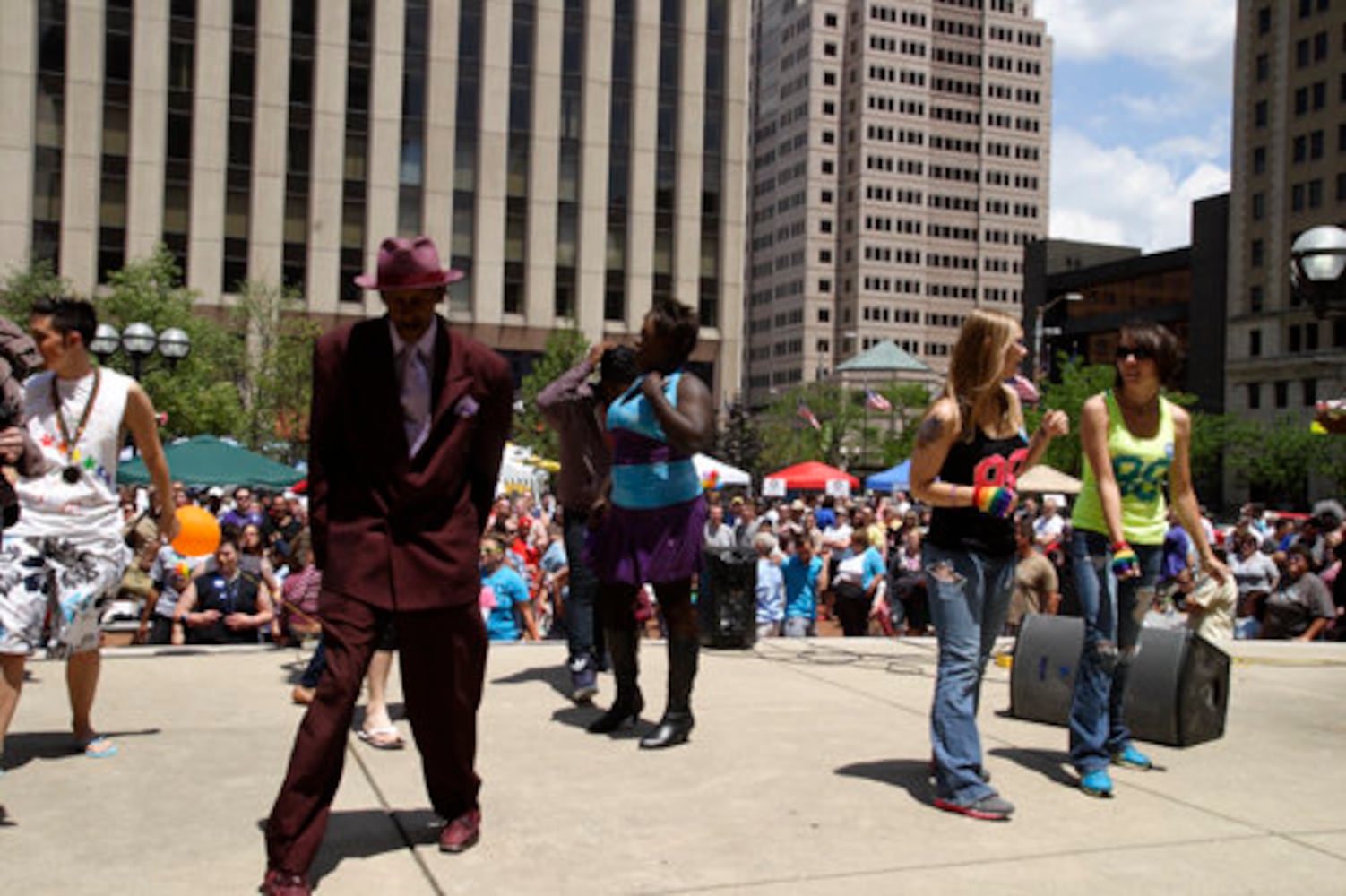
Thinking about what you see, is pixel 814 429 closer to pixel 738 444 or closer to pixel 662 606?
pixel 738 444

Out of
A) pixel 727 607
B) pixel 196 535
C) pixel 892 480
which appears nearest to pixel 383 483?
pixel 727 607

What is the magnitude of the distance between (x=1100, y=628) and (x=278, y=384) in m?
34.2

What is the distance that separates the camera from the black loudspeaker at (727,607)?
8.96m

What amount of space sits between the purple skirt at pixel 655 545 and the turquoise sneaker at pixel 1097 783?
183cm

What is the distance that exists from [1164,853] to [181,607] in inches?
342

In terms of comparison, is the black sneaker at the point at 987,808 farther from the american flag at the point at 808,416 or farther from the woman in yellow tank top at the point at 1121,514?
the american flag at the point at 808,416

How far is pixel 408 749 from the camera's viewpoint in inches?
218

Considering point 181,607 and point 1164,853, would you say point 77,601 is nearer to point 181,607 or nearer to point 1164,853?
point 1164,853

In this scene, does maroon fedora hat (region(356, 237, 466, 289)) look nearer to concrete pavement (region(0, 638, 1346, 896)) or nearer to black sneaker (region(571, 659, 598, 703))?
concrete pavement (region(0, 638, 1346, 896))

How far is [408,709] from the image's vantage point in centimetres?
397

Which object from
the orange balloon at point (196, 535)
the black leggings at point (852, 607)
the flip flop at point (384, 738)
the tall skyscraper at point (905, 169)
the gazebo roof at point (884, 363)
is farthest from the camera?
the tall skyscraper at point (905, 169)

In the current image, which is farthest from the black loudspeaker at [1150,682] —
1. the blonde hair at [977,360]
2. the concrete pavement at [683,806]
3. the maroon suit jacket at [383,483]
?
the maroon suit jacket at [383,483]

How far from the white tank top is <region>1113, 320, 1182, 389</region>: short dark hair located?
Result: 4026mm

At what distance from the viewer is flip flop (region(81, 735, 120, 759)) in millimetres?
5160
